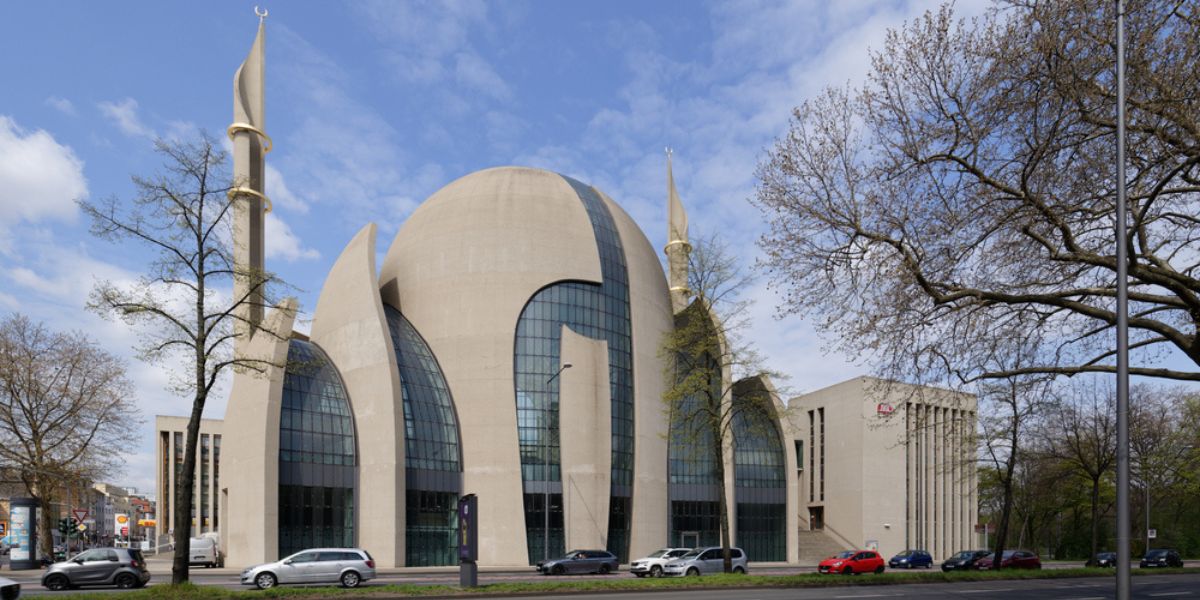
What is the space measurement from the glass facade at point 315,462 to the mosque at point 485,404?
0.10m

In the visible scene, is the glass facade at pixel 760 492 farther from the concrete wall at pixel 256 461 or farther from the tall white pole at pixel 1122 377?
the tall white pole at pixel 1122 377

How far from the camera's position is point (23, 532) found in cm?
3853

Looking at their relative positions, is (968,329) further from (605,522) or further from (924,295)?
(605,522)

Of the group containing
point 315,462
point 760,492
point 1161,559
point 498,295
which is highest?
point 498,295

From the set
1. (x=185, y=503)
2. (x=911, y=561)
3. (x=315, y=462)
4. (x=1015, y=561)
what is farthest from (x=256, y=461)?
(x=1015, y=561)

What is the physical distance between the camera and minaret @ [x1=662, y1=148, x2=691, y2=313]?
59156 mm

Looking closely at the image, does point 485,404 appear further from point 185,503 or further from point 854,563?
point 185,503

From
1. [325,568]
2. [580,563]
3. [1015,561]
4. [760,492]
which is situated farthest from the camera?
[760,492]

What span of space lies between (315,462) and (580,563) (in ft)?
50.2

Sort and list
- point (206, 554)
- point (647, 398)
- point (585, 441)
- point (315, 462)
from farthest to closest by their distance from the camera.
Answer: point (647, 398) < point (585, 441) < point (206, 554) < point (315, 462)

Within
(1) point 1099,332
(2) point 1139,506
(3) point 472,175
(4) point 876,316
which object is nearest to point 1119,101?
(4) point 876,316

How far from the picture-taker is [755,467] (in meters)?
54.4

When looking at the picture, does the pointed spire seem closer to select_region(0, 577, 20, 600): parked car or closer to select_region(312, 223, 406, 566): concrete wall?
select_region(312, 223, 406, 566): concrete wall

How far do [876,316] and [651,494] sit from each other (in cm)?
3401
